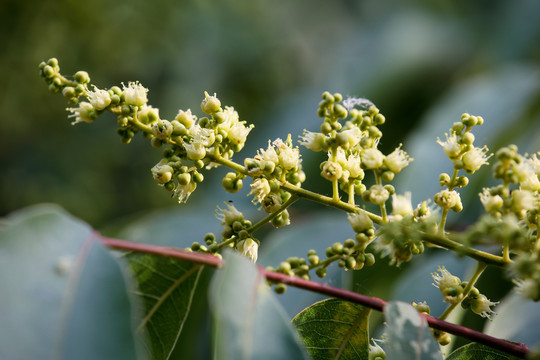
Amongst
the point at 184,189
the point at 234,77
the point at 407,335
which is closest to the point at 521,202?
the point at 407,335

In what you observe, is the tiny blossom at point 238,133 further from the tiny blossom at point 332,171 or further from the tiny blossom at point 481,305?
the tiny blossom at point 481,305

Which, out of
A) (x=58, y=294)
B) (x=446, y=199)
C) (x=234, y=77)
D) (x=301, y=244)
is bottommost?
(x=301, y=244)

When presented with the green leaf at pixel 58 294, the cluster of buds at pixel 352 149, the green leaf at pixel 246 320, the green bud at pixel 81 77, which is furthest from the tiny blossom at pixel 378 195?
the green bud at pixel 81 77

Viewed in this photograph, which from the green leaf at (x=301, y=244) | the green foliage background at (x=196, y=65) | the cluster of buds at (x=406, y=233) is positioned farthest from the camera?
the green foliage background at (x=196, y=65)

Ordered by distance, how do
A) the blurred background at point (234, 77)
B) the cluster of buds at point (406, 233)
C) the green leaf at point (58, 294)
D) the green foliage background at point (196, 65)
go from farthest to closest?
the green foliage background at point (196, 65), the blurred background at point (234, 77), the cluster of buds at point (406, 233), the green leaf at point (58, 294)

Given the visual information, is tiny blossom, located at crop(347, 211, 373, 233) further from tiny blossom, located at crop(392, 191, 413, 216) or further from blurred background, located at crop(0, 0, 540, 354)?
blurred background, located at crop(0, 0, 540, 354)

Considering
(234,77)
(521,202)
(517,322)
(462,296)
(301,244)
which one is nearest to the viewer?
(521,202)

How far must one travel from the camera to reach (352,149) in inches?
50.4

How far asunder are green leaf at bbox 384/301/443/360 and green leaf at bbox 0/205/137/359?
45 centimetres

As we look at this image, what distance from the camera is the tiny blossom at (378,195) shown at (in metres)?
1.20

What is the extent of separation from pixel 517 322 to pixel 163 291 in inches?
35.8

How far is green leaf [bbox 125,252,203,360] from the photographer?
50.9 inches

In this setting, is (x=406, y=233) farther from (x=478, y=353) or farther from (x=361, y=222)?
(x=478, y=353)

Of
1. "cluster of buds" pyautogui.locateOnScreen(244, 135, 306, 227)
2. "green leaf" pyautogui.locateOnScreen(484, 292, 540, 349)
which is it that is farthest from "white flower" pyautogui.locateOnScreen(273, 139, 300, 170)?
"green leaf" pyautogui.locateOnScreen(484, 292, 540, 349)
